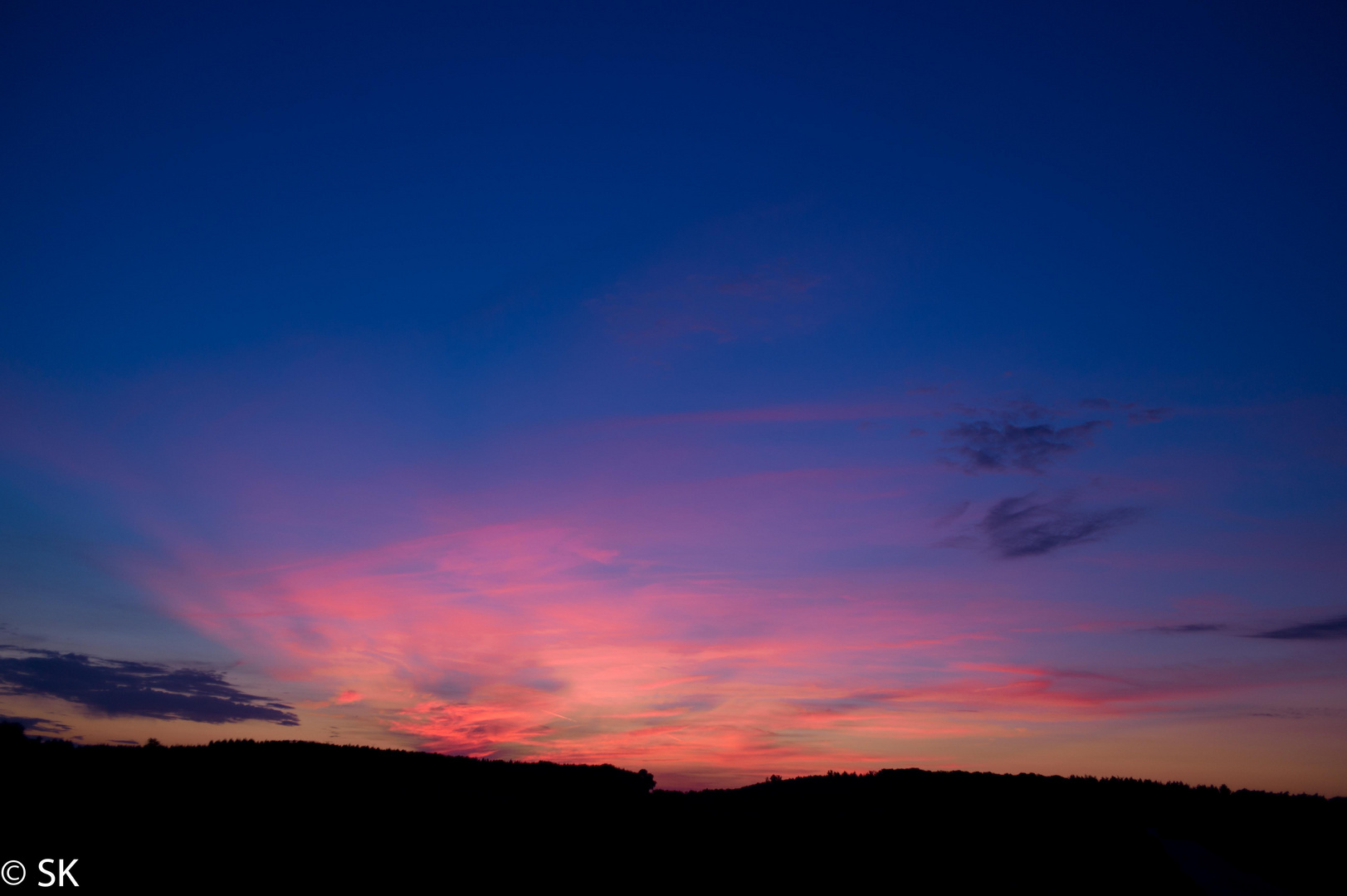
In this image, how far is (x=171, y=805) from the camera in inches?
754

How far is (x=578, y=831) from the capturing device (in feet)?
74.2

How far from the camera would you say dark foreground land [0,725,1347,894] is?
1747 centimetres

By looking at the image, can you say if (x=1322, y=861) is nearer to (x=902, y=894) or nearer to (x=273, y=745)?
(x=902, y=894)

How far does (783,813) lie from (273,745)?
700 inches

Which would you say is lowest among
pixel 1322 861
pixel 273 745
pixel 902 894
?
pixel 902 894

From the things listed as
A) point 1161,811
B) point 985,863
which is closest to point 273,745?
point 985,863

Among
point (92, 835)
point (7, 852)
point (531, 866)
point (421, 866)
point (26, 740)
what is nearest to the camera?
point (7, 852)

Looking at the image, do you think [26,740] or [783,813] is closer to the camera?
[26,740]

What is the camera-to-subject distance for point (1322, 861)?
18.9m

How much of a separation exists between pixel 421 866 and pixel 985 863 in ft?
49.0

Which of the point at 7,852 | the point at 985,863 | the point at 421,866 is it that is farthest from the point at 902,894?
the point at 7,852

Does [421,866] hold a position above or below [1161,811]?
below

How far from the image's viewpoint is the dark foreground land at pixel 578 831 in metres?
17.5

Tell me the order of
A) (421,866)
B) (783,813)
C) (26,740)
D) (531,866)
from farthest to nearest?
(783,813) → (26,740) → (531,866) → (421,866)
